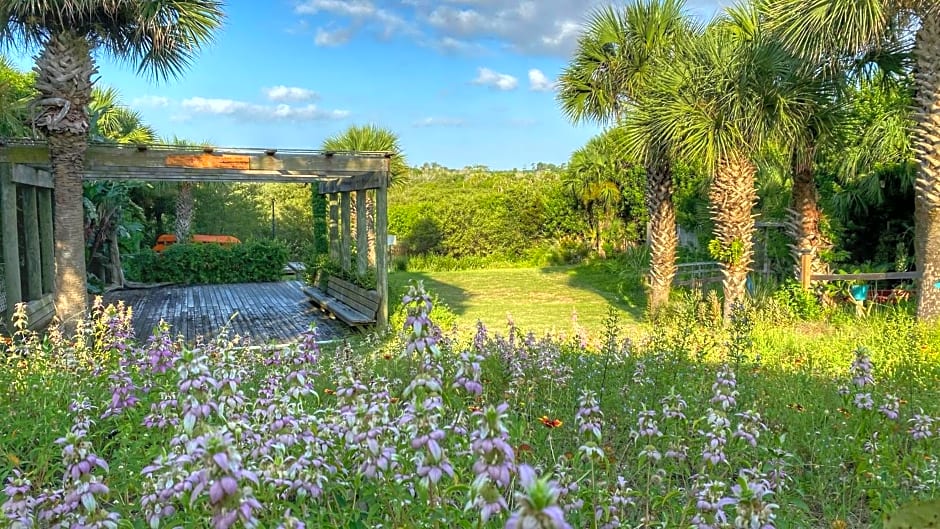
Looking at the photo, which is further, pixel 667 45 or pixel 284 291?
pixel 284 291

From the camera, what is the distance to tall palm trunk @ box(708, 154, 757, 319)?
10.4 m

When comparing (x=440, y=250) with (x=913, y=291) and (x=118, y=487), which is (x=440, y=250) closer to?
(x=913, y=291)

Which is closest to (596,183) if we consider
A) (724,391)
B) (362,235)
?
(362,235)

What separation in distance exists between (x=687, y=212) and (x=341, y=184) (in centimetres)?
957

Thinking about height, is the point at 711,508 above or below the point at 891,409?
above

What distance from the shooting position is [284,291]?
59.9 ft

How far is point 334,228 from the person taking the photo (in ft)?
54.0

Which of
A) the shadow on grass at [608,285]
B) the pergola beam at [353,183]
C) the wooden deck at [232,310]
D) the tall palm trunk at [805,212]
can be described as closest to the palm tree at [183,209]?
the wooden deck at [232,310]

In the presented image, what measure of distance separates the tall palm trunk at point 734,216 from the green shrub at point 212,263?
14.7m

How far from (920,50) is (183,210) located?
835 inches

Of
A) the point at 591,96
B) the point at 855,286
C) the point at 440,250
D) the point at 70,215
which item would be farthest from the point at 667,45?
the point at 440,250

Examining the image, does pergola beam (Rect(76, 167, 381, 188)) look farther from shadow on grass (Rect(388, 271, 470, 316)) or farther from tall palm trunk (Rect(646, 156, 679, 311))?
tall palm trunk (Rect(646, 156, 679, 311))

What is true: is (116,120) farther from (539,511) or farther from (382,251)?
(539,511)

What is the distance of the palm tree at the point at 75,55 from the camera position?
802 cm
